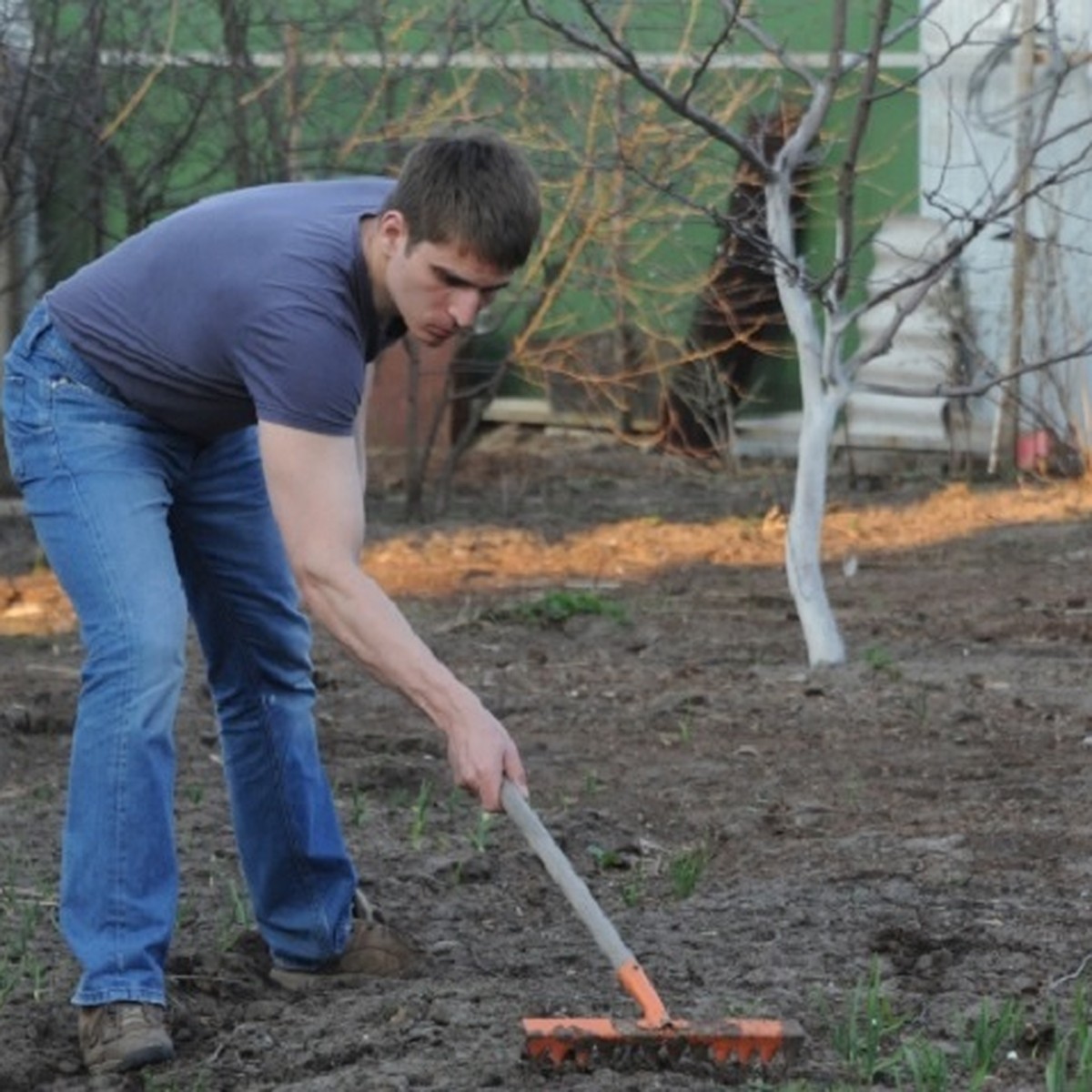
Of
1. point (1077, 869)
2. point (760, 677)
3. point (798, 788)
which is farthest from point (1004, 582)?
point (1077, 869)

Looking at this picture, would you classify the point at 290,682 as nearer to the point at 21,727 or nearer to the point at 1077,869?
the point at 1077,869

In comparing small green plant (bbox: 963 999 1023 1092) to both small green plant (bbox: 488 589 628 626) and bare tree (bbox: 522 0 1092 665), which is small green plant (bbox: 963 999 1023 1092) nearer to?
bare tree (bbox: 522 0 1092 665)

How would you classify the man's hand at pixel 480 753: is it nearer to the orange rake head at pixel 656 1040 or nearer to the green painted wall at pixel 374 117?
the orange rake head at pixel 656 1040

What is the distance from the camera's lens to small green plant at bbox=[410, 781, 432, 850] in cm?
636

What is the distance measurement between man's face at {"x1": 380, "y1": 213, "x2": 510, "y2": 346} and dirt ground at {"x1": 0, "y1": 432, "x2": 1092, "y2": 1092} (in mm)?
1197

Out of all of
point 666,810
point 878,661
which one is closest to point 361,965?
point 666,810

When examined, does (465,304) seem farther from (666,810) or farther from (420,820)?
(666,810)

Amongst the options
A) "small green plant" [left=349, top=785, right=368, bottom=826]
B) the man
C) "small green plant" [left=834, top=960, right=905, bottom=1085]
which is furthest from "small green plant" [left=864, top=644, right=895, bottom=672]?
"small green plant" [left=834, top=960, right=905, bottom=1085]

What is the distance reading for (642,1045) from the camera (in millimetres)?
4305

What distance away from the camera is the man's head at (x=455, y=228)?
421 centimetres

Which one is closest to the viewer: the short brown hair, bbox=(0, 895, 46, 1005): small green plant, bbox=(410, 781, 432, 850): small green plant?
the short brown hair

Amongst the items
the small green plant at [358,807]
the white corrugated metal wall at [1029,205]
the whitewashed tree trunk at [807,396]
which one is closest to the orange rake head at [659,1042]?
the small green plant at [358,807]

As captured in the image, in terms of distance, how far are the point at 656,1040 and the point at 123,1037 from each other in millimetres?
919

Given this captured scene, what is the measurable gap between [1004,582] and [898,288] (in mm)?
3392
